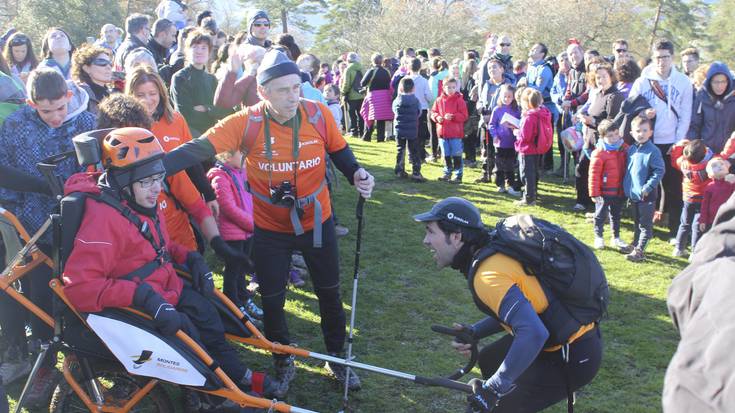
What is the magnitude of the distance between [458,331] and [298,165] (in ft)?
5.27

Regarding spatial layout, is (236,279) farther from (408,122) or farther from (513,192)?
(408,122)

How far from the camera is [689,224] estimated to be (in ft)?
24.7

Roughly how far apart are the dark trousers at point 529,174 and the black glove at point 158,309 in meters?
7.29

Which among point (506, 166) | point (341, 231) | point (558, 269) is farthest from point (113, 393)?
point (506, 166)

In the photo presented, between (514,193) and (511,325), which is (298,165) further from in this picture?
(514,193)

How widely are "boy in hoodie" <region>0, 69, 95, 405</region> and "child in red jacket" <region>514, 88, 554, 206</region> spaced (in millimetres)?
6766

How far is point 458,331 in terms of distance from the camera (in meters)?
3.57

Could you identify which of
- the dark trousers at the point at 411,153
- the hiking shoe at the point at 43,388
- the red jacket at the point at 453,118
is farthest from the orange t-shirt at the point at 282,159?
the dark trousers at the point at 411,153

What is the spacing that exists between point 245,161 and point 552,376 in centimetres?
292

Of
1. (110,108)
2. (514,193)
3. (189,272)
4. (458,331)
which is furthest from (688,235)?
(110,108)

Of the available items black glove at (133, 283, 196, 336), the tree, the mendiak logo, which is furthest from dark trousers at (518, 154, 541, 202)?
the tree

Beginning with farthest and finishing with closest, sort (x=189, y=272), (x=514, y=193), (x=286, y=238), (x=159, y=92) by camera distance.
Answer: (x=514, y=193), (x=159, y=92), (x=286, y=238), (x=189, y=272)

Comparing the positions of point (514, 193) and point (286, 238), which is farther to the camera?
point (514, 193)

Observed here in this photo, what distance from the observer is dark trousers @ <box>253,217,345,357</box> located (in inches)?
178
